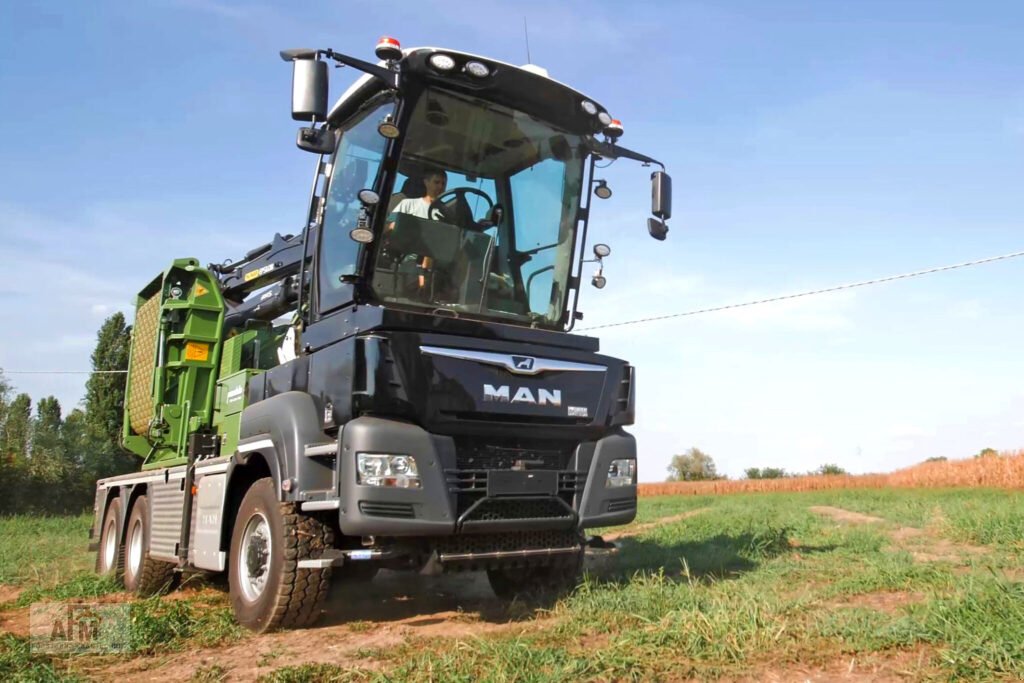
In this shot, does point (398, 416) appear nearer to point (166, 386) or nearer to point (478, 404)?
point (478, 404)

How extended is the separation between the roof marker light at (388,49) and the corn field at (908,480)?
93.8 feet

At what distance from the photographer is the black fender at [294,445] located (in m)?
5.34

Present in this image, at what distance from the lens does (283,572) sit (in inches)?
211

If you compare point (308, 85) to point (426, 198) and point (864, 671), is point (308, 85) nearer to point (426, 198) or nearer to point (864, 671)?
point (426, 198)

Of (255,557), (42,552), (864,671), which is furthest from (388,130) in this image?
(42,552)

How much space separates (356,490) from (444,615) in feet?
4.89

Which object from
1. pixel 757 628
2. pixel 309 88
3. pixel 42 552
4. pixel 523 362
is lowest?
pixel 42 552

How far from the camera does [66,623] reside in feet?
20.6

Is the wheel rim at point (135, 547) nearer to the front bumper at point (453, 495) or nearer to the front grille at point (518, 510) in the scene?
the front bumper at point (453, 495)

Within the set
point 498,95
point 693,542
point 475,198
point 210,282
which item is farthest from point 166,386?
point 693,542

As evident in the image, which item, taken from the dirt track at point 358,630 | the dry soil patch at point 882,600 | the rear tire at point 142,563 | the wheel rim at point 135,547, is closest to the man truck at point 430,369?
the dirt track at point 358,630

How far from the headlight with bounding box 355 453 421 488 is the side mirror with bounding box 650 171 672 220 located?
9.71ft
